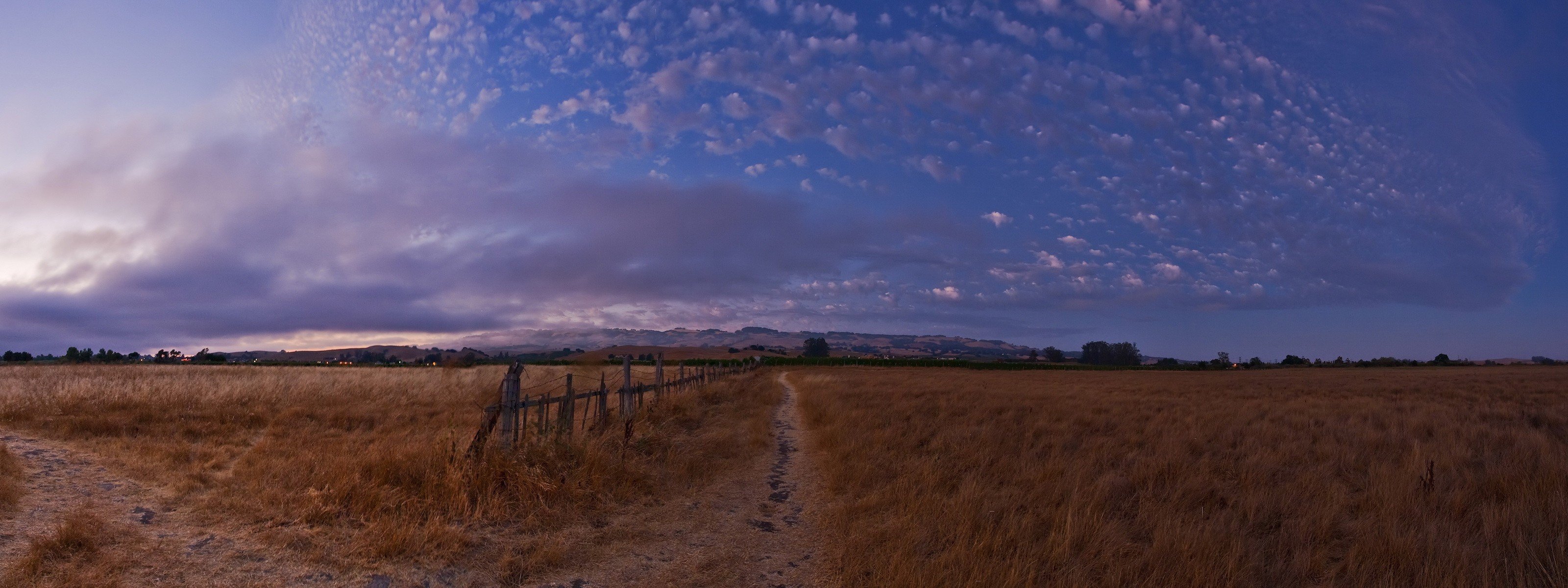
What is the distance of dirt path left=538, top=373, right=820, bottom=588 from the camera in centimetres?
584

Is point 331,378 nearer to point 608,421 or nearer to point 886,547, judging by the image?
point 608,421

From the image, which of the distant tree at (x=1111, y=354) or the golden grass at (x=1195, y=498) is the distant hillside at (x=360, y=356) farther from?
the distant tree at (x=1111, y=354)

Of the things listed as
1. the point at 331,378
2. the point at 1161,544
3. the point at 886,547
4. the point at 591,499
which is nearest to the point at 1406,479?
the point at 1161,544

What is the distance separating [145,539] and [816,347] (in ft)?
426

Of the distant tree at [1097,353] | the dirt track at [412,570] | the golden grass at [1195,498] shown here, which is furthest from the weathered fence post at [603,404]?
the distant tree at [1097,353]

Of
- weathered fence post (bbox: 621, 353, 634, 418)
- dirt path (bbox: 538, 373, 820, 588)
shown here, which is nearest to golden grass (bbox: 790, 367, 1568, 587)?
dirt path (bbox: 538, 373, 820, 588)

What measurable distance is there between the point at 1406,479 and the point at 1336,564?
4210 millimetres

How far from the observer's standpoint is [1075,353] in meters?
174

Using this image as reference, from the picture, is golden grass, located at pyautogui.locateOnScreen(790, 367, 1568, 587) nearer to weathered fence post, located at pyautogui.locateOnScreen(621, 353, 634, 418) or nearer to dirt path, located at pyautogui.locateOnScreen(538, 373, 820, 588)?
dirt path, located at pyautogui.locateOnScreen(538, 373, 820, 588)

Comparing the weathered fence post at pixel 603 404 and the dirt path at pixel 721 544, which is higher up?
the weathered fence post at pixel 603 404

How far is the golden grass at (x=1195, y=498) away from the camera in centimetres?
577

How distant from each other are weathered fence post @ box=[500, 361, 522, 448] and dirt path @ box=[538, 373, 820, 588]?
2.78 meters

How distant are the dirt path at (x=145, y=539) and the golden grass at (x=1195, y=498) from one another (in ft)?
16.8

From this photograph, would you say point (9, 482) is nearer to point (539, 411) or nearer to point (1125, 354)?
point (539, 411)
